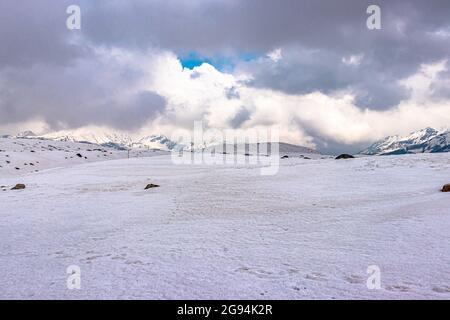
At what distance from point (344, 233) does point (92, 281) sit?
22.2 feet

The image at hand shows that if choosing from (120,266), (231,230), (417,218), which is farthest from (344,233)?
(120,266)

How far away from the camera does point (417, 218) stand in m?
11.1

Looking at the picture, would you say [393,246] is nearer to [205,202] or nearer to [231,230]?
[231,230]

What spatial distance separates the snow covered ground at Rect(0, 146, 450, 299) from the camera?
6.63 meters

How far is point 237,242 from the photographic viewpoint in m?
9.77

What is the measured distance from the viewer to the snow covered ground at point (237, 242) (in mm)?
6633
